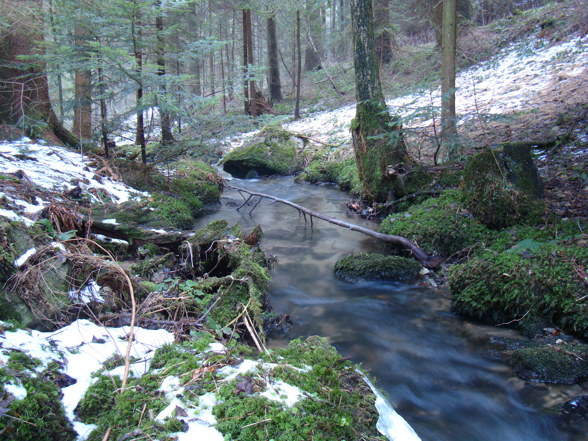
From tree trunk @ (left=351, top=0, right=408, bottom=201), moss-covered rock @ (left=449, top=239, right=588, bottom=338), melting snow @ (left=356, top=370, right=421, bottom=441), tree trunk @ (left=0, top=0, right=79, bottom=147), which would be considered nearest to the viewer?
melting snow @ (left=356, top=370, right=421, bottom=441)

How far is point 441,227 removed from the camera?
6730 millimetres

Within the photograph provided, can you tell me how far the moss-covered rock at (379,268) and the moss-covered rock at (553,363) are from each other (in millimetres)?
2293

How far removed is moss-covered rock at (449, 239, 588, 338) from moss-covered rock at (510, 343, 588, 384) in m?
0.40

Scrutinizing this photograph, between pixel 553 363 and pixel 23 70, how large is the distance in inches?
408

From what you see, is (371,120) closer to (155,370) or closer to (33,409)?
(155,370)

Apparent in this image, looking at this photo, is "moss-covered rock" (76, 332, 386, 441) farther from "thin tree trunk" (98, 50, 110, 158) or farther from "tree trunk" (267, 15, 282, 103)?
"tree trunk" (267, 15, 282, 103)

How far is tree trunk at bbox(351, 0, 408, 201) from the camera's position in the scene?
337 inches

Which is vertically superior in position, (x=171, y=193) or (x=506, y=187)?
(x=506, y=187)

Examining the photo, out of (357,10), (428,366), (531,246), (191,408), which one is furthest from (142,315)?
(357,10)

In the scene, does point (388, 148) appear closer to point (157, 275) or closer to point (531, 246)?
point (531, 246)

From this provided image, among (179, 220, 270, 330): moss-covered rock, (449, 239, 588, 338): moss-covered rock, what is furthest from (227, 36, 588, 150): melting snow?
(179, 220, 270, 330): moss-covered rock

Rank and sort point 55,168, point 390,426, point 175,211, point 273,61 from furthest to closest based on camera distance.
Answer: point 273,61 → point 175,211 → point 55,168 → point 390,426

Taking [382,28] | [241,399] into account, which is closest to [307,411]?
[241,399]

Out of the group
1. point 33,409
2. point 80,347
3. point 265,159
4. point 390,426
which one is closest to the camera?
point 33,409
